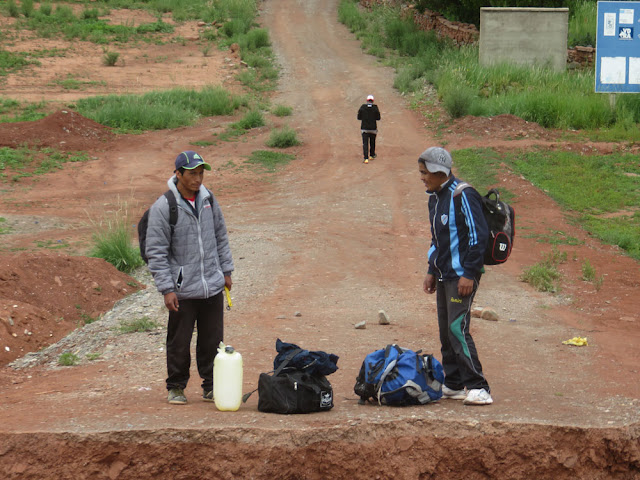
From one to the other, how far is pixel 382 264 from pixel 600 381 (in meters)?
5.10

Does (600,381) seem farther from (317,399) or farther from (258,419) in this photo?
(258,419)

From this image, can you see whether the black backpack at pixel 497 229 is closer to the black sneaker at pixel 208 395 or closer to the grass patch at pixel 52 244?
the black sneaker at pixel 208 395

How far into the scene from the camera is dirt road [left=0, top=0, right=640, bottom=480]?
5.45m

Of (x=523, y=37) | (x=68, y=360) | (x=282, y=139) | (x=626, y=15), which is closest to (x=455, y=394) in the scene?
(x=68, y=360)

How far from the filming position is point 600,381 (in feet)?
22.2

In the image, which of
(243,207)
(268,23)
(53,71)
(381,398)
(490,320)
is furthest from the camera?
(268,23)

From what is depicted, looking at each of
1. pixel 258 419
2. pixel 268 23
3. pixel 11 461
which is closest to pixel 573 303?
pixel 258 419

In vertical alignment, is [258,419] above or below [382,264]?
above

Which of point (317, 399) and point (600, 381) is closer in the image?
point (317, 399)

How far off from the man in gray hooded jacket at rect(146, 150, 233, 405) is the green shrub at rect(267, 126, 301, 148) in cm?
1463

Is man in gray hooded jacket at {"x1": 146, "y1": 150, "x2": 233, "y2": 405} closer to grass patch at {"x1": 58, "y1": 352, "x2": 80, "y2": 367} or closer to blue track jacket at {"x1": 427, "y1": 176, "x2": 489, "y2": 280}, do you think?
blue track jacket at {"x1": 427, "y1": 176, "x2": 489, "y2": 280}

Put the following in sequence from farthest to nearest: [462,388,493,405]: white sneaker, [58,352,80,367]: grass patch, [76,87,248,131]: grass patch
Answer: [76,87,248,131]: grass patch
[58,352,80,367]: grass patch
[462,388,493,405]: white sneaker

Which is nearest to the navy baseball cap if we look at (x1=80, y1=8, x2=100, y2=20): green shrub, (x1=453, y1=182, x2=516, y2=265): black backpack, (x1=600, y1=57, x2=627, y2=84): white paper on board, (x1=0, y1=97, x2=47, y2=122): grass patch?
(x1=453, y1=182, x2=516, y2=265): black backpack

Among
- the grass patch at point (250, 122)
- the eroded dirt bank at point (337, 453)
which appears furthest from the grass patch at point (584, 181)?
the eroded dirt bank at point (337, 453)
